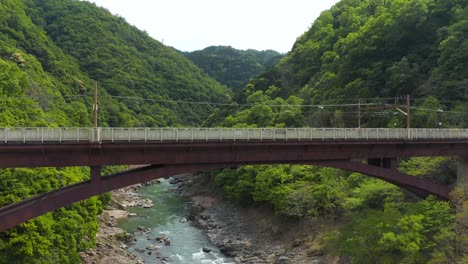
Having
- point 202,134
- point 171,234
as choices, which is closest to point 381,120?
point 171,234

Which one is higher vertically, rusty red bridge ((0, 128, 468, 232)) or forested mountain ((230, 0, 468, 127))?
forested mountain ((230, 0, 468, 127))

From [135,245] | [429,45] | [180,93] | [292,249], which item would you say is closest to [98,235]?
[135,245]

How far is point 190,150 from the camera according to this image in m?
25.4

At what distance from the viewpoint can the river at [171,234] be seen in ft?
124

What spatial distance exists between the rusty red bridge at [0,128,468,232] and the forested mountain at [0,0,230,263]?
3.75m

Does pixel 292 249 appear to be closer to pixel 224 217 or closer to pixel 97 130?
pixel 224 217

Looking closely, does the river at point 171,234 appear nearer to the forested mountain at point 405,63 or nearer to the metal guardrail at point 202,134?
the metal guardrail at point 202,134

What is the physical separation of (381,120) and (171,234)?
29215 mm

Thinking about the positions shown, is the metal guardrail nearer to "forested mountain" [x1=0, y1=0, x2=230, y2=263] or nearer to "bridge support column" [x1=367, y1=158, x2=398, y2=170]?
"bridge support column" [x1=367, y1=158, x2=398, y2=170]

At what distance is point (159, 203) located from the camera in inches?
2386

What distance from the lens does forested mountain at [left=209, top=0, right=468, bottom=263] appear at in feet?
84.4

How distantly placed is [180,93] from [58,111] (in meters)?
75.6

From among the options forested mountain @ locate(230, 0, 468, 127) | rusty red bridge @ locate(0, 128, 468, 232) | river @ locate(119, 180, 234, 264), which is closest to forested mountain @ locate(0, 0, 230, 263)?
rusty red bridge @ locate(0, 128, 468, 232)

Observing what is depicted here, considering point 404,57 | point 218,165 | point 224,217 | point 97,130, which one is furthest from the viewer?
point 404,57
